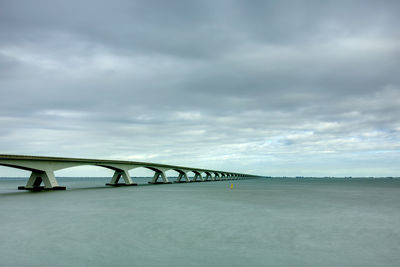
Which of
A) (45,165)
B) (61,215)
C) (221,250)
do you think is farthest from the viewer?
(45,165)

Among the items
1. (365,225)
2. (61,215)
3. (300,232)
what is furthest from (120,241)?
(365,225)

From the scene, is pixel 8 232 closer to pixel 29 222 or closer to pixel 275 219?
pixel 29 222

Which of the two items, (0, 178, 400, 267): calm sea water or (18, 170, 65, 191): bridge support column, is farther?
(18, 170, 65, 191): bridge support column

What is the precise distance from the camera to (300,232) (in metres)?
17.8

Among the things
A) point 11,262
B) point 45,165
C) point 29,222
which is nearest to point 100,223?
point 29,222

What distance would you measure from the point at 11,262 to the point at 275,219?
1841 cm

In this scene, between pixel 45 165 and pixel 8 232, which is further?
pixel 45 165

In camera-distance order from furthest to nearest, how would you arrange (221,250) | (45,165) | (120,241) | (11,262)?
(45,165), (120,241), (221,250), (11,262)

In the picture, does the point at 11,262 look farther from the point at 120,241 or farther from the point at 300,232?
the point at 300,232

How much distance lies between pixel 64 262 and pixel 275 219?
16.8 m

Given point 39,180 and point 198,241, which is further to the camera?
point 39,180

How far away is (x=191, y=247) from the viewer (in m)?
14.0

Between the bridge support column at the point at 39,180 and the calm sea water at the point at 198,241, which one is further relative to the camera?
the bridge support column at the point at 39,180

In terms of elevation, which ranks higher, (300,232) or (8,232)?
(300,232)
